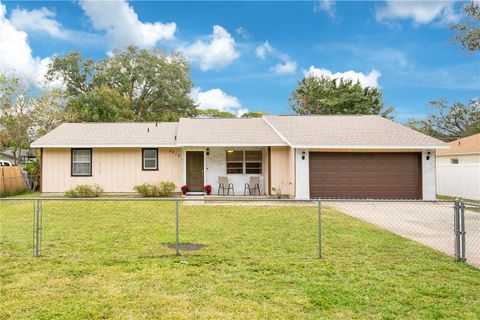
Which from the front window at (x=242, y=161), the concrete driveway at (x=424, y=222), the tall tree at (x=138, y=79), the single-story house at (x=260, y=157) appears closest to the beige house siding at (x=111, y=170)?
the single-story house at (x=260, y=157)

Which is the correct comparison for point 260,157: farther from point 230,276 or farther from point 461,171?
point 230,276

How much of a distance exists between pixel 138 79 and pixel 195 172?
24913 mm

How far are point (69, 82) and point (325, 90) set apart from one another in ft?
88.1

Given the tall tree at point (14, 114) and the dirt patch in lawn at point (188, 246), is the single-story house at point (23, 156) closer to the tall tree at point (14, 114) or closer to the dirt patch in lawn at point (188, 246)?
the tall tree at point (14, 114)

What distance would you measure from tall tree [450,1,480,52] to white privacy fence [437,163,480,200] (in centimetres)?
653

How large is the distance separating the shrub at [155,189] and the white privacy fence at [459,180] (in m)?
14.2

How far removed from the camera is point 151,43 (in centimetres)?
4084

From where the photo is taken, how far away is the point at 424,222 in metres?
10.6

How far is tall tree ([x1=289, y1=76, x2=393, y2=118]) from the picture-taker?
119 feet

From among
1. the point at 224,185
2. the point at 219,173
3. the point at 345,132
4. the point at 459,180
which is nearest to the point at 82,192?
the point at 219,173

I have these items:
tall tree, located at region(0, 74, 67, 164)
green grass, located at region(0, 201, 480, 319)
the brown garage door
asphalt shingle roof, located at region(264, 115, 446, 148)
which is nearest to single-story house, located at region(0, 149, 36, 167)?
tall tree, located at region(0, 74, 67, 164)

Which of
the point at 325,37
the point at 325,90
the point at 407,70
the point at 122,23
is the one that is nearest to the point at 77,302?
the point at 122,23

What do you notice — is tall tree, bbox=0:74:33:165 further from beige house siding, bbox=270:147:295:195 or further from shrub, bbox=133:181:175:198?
beige house siding, bbox=270:147:295:195

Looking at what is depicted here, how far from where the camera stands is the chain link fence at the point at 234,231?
6816 mm
